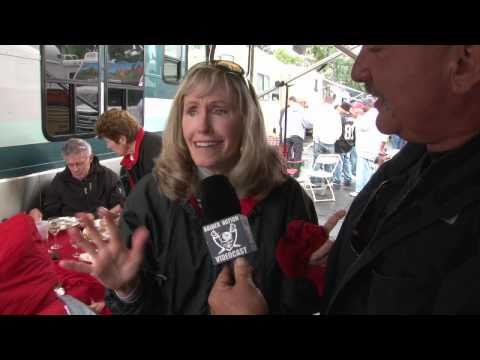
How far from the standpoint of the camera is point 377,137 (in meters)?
4.42

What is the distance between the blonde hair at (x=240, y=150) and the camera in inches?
55.6

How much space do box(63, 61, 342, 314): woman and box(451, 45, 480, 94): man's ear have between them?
0.79m

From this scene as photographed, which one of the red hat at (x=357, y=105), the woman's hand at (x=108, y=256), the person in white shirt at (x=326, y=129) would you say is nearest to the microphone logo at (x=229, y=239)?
the woman's hand at (x=108, y=256)

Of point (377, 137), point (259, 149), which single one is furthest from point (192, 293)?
point (377, 137)

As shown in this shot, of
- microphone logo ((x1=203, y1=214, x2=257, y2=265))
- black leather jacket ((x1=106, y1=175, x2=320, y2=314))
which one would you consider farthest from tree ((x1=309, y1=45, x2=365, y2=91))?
microphone logo ((x1=203, y1=214, x2=257, y2=265))

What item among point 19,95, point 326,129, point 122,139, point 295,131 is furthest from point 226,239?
point 295,131

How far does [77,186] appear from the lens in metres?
3.48

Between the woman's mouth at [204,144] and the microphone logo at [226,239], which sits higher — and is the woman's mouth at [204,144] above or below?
above

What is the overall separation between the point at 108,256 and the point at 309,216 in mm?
792

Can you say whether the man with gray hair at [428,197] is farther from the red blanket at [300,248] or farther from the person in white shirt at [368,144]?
the person in white shirt at [368,144]

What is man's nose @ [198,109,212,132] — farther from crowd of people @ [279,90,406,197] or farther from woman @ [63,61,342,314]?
crowd of people @ [279,90,406,197]

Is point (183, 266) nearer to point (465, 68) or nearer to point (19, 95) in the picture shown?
point (465, 68)

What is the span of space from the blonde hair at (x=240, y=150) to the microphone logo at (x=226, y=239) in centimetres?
40
